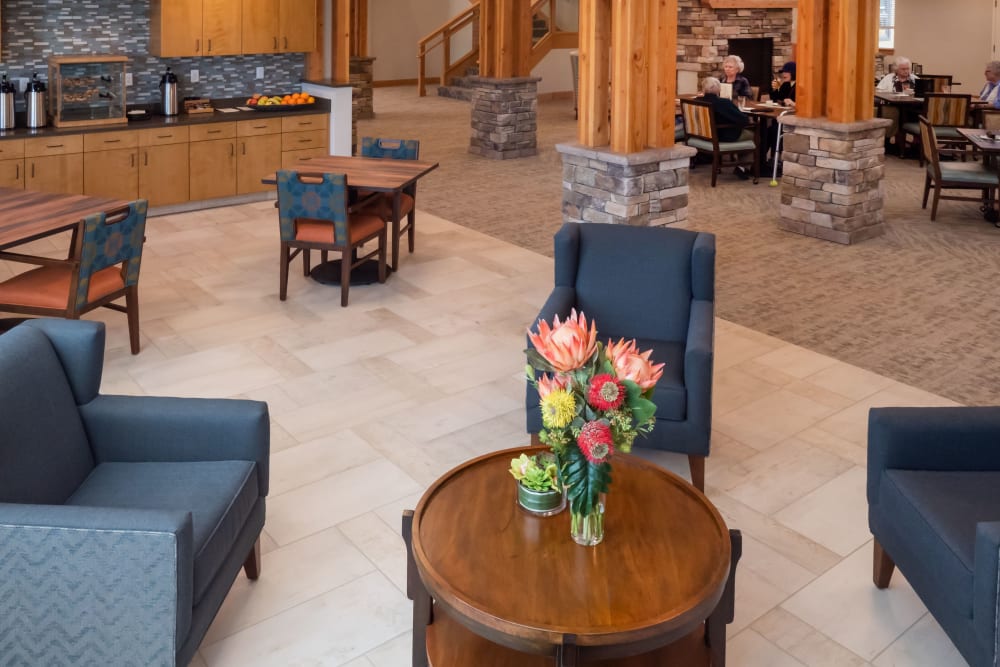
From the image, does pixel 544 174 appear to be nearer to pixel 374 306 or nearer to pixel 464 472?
pixel 374 306

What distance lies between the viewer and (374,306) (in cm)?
657

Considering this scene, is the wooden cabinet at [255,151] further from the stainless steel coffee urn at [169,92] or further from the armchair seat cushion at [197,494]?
the armchair seat cushion at [197,494]

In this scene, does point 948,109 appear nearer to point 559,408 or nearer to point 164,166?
point 164,166

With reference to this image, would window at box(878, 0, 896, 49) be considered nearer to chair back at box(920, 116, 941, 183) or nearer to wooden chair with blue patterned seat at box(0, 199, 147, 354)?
chair back at box(920, 116, 941, 183)

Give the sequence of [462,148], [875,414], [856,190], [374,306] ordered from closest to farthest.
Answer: [875,414] < [374,306] < [856,190] < [462,148]

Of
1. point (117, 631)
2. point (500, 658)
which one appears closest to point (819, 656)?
point (500, 658)

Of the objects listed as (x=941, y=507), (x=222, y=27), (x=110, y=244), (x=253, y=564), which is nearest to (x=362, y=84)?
(x=222, y=27)

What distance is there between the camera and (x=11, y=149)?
779 cm

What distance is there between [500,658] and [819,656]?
1.08 metres

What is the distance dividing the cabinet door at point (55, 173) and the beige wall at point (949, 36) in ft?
40.3

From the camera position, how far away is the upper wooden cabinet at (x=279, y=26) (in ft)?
30.0

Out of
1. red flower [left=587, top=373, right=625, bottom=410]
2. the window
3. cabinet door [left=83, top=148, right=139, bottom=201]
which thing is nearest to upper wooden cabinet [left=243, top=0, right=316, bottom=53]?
cabinet door [left=83, top=148, right=139, bottom=201]

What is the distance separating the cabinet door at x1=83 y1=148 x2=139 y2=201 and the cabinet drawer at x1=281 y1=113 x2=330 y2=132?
1.45m

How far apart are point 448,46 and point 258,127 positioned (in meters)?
9.88
